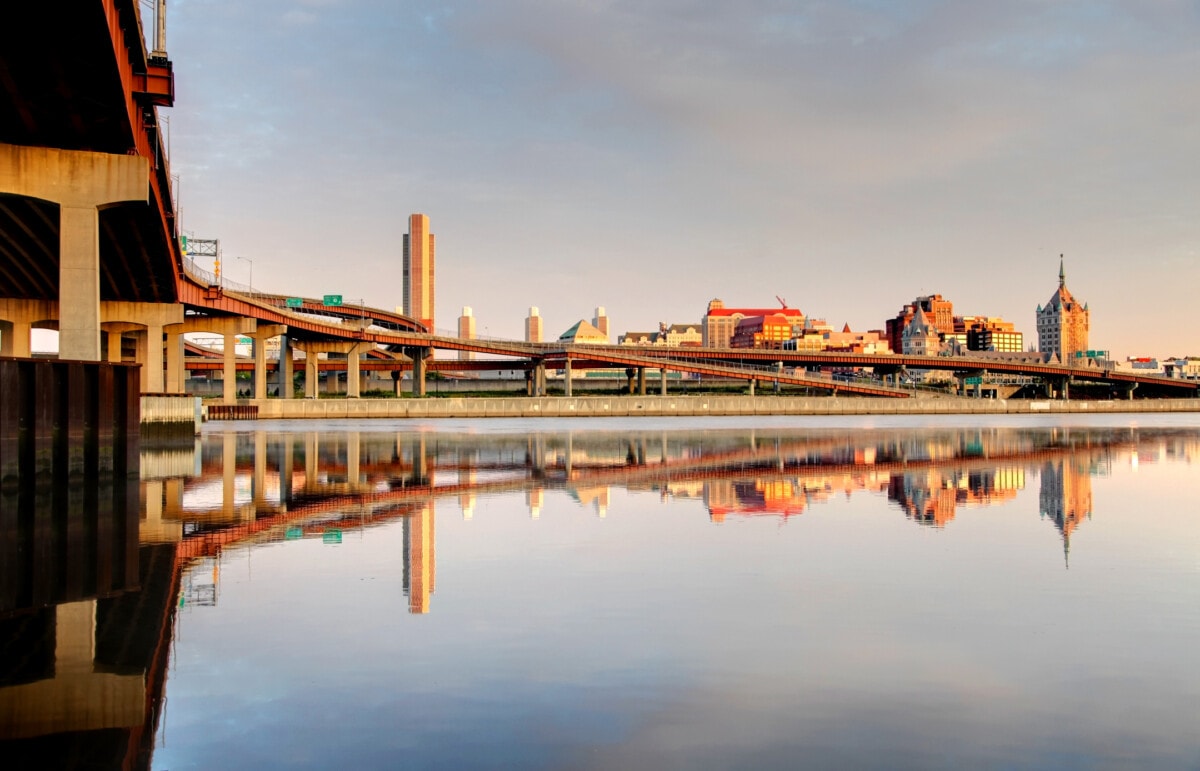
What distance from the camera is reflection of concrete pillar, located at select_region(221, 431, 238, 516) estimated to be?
23.0 meters

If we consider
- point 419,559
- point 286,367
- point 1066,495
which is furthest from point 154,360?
point 1066,495

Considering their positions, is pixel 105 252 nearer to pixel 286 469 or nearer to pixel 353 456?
pixel 353 456

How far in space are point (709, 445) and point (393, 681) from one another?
4104 centimetres

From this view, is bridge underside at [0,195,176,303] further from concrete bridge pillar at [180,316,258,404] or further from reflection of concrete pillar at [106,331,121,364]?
concrete bridge pillar at [180,316,258,404]

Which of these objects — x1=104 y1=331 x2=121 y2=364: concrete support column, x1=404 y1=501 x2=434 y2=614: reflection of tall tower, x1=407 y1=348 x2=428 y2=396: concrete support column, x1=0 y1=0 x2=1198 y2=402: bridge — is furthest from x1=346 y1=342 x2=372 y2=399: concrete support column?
x1=404 y1=501 x2=434 y2=614: reflection of tall tower

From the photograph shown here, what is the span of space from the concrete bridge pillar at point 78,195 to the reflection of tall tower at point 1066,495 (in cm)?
2964

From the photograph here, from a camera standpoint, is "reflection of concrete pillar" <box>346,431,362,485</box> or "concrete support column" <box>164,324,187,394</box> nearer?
"reflection of concrete pillar" <box>346,431,362,485</box>

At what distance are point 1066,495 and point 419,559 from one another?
Answer: 16.8 metres

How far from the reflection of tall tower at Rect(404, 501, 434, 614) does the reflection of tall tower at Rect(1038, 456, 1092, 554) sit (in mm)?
9851

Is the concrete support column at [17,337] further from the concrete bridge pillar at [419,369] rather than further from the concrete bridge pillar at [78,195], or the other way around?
the concrete bridge pillar at [419,369]

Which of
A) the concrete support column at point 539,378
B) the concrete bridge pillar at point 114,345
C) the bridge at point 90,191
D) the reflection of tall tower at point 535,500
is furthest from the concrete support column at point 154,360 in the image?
the concrete support column at point 539,378

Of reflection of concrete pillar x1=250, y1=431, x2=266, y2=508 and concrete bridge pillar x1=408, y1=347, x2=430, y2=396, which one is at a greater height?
concrete bridge pillar x1=408, y1=347, x2=430, y2=396

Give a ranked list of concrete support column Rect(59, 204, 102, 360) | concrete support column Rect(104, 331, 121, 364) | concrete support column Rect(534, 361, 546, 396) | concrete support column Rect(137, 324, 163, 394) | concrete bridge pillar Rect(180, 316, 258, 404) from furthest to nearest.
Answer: concrete support column Rect(534, 361, 546, 396), concrete bridge pillar Rect(180, 316, 258, 404), concrete support column Rect(104, 331, 121, 364), concrete support column Rect(137, 324, 163, 394), concrete support column Rect(59, 204, 102, 360)

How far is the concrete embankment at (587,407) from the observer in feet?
319
